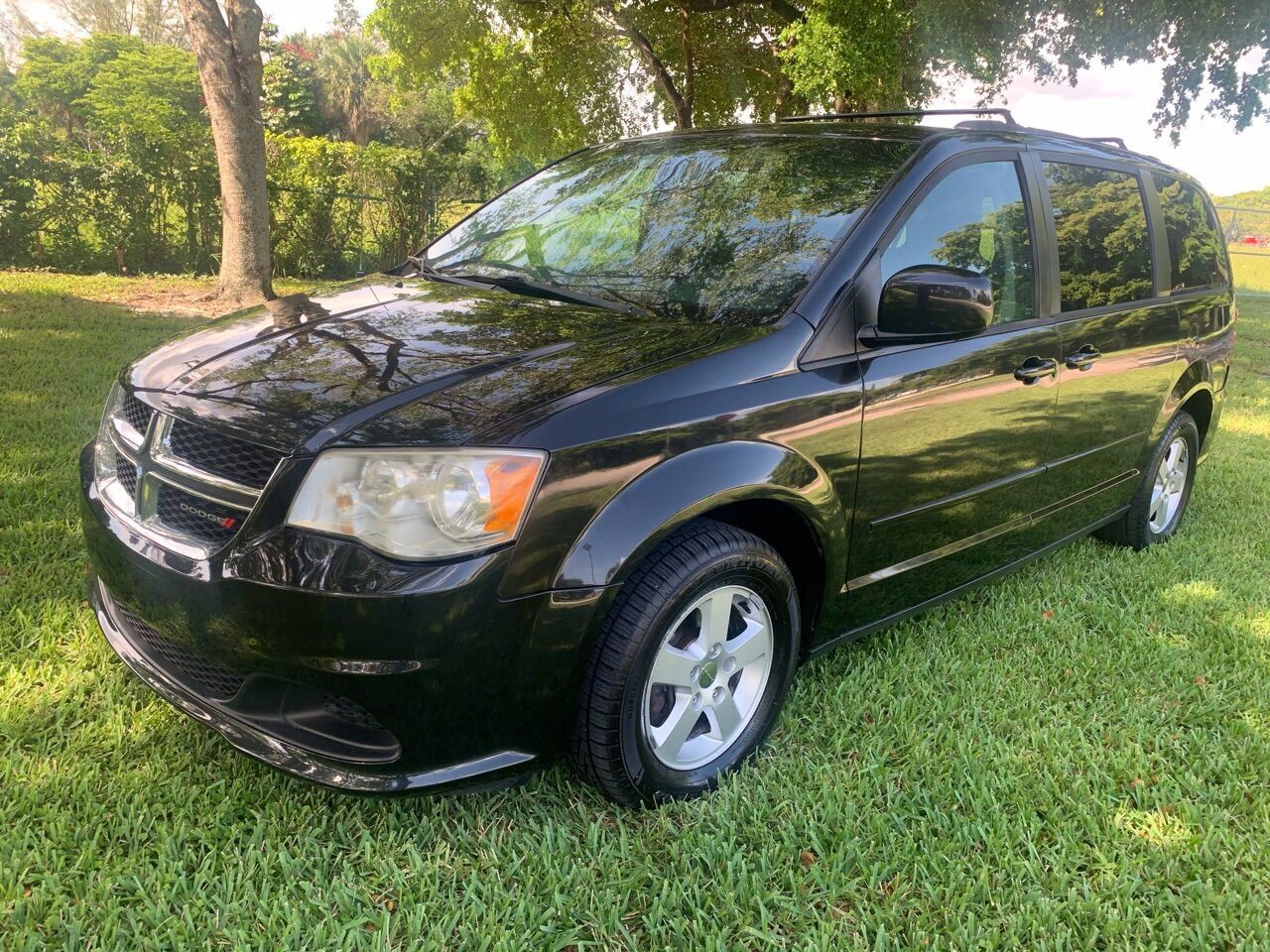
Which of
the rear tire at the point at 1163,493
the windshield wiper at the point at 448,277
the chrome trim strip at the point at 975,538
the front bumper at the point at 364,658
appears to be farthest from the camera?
the rear tire at the point at 1163,493

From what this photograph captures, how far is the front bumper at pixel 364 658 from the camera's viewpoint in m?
1.84

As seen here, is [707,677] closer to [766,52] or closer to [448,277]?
[448,277]

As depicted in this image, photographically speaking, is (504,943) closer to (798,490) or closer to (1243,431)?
(798,490)

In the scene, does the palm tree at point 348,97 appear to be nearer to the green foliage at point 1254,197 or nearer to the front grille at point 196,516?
the green foliage at point 1254,197

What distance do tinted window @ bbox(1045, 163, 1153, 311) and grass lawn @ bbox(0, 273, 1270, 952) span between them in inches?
55.9

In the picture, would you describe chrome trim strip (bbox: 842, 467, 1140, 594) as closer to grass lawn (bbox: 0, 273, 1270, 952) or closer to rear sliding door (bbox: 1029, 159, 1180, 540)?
rear sliding door (bbox: 1029, 159, 1180, 540)

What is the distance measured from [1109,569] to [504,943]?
3.51 m

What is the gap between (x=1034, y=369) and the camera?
314cm

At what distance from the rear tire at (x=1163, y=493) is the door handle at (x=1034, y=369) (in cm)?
142

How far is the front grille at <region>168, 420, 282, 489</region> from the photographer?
6.45 ft

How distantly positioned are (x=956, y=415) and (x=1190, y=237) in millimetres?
2486

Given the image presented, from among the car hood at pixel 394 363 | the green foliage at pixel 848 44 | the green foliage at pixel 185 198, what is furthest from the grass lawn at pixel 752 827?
the green foliage at pixel 848 44

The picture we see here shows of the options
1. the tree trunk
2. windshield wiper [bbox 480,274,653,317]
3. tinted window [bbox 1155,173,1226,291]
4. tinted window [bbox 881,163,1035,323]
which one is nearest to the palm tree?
the tree trunk

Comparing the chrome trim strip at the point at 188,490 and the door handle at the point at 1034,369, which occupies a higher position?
the door handle at the point at 1034,369
